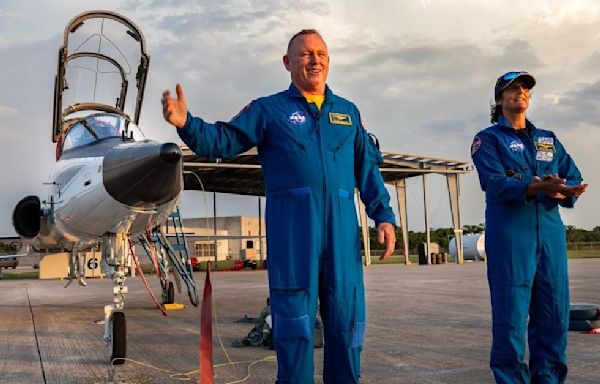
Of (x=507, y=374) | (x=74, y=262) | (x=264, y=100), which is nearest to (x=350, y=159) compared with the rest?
(x=264, y=100)

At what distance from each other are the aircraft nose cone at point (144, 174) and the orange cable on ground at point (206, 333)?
199 cm

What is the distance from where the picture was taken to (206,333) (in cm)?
325

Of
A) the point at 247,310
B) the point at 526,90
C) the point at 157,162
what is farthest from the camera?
the point at 247,310

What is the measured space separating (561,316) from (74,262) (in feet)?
25.3

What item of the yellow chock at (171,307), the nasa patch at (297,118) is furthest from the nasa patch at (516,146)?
the yellow chock at (171,307)

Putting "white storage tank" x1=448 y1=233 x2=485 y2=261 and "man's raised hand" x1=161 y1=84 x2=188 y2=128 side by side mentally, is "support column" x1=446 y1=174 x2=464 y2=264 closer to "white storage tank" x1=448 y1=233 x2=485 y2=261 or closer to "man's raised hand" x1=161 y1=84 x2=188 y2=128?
"white storage tank" x1=448 y1=233 x2=485 y2=261

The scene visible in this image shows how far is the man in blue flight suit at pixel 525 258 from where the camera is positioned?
3186 mm

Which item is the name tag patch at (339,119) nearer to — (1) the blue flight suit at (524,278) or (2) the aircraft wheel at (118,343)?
(1) the blue flight suit at (524,278)

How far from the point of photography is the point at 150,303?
42.8ft

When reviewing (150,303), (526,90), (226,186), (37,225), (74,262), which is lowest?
(150,303)

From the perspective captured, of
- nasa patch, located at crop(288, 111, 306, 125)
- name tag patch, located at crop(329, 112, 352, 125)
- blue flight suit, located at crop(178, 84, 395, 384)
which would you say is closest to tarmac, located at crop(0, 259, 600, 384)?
blue flight suit, located at crop(178, 84, 395, 384)

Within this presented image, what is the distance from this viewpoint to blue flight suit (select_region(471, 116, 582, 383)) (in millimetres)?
3199

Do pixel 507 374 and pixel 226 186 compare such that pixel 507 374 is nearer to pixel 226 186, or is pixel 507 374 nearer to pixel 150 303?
pixel 150 303

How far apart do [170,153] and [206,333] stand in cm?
215
